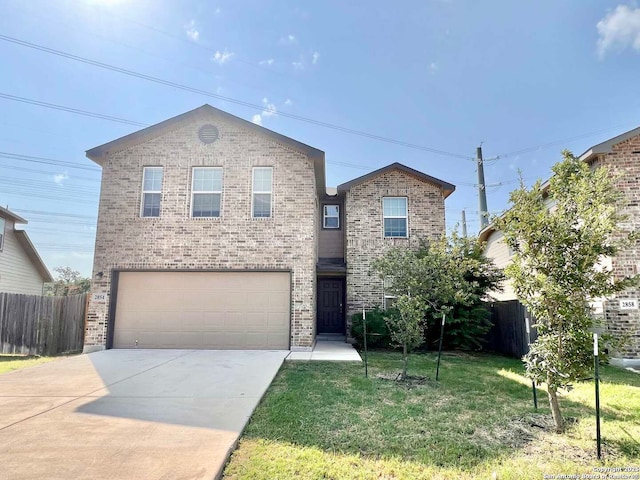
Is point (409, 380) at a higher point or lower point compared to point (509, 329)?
lower

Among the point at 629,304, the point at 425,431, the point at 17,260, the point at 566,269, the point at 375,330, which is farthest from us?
the point at 17,260

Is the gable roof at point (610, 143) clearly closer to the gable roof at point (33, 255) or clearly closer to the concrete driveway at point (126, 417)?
the concrete driveway at point (126, 417)

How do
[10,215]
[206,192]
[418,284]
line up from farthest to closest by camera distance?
[10,215] → [206,192] → [418,284]

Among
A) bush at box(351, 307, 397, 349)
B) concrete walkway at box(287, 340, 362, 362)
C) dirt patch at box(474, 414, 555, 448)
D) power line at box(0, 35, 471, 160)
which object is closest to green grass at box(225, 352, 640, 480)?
dirt patch at box(474, 414, 555, 448)

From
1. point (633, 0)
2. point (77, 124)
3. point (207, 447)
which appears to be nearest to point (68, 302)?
point (207, 447)

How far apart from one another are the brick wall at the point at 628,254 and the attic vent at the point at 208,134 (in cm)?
1048

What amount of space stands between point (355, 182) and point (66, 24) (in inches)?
480

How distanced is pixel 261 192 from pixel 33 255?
13517 mm

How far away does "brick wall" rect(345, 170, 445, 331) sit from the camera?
13.3 meters

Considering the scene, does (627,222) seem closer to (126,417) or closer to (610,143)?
(610,143)

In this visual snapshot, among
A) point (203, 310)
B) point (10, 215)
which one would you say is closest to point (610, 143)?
point (203, 310)

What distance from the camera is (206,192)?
1110cm

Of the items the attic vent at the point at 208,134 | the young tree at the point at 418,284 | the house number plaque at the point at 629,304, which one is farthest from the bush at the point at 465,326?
the attic vent at the point at 208,134

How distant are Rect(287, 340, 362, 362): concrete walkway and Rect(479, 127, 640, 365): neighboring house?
431 cm
